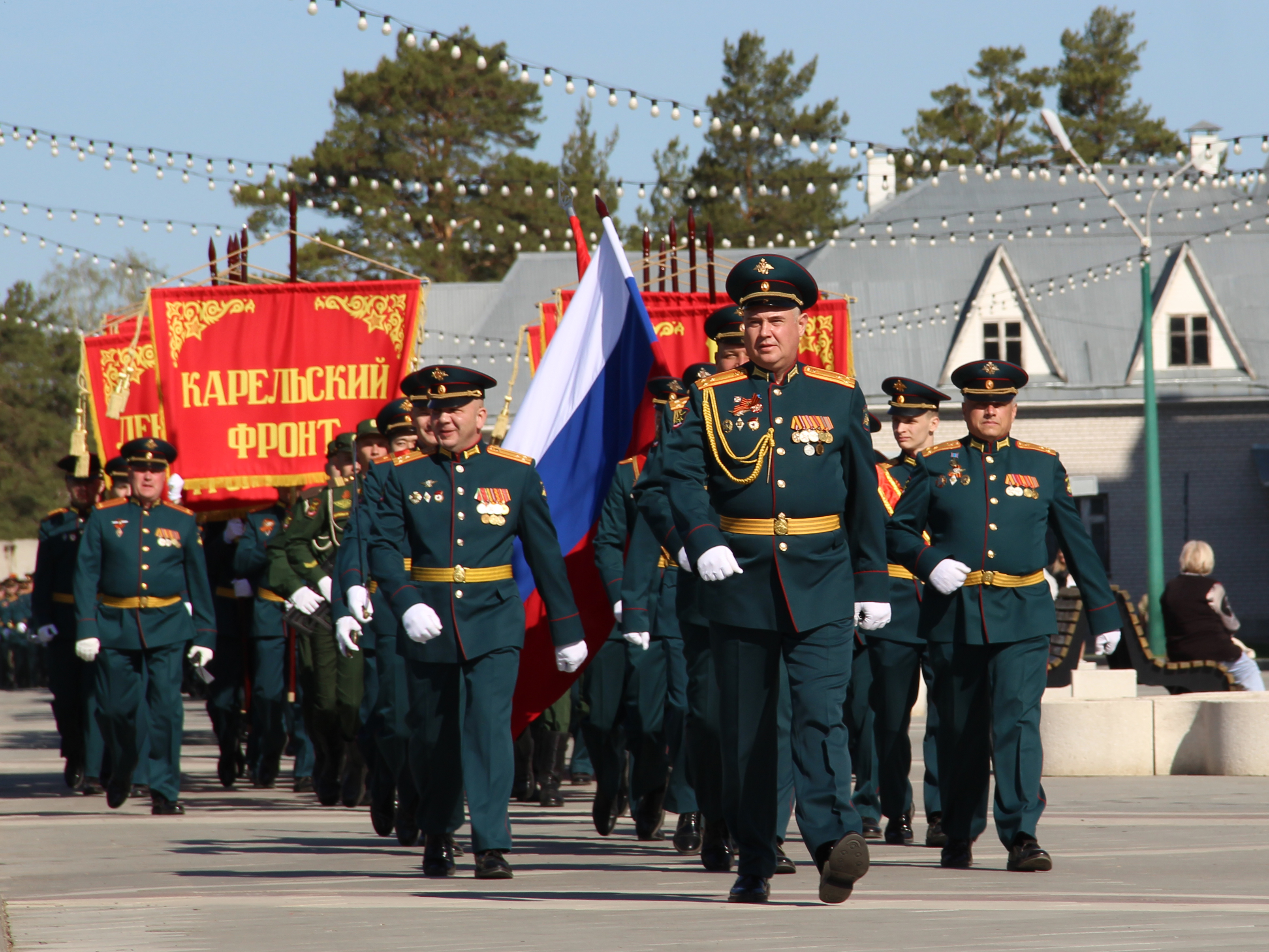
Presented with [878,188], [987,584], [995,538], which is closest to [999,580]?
[987,584]

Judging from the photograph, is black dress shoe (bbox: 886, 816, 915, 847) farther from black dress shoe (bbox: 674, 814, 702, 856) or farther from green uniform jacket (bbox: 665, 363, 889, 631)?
green uniform jacket (bbox: 665, 363, 889, 631)

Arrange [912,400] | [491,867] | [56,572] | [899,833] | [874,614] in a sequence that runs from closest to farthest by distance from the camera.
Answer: [874,614] < [491,867] < [899,833] < [912,400] < [56,572]

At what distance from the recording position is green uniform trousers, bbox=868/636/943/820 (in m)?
9.19

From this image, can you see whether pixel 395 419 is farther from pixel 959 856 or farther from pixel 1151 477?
pixel 1151 477

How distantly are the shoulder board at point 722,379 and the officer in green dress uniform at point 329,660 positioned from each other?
14.8 ft

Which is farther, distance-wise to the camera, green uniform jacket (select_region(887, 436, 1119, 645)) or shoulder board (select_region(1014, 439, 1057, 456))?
shoulder board (select_region(1014, 439, 1057, 456))

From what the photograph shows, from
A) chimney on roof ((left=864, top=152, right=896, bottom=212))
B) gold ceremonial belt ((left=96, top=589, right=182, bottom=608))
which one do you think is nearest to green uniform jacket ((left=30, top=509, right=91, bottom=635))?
gold ceremonial belt ((left=96, top=589, right=182, bottom=608))

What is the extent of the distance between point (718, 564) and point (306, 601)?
5.19 meters

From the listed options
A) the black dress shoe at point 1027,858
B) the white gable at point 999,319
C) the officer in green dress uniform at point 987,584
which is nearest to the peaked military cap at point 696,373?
the officer in green dress uniform at point 987,584

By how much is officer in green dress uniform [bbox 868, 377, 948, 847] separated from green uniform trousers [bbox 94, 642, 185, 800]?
13.3ft

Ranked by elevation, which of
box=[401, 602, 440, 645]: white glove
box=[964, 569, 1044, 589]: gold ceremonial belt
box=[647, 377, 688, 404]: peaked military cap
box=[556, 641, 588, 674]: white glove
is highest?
box=[647, 377, 688, 404]: peaked military cap

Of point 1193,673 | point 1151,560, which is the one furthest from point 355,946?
point 1151,560

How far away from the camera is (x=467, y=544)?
793cm

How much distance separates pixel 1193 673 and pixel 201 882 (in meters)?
9.61
